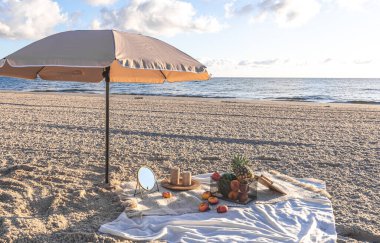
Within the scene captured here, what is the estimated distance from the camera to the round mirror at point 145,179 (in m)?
5.00

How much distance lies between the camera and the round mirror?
5.00m

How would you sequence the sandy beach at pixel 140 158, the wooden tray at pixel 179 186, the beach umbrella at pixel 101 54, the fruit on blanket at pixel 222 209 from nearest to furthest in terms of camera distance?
the beach umbrella at pixel 101 54, the sandy beach at pixel 140 158, the fruit on blanket at pixel 222 209, the wooden tray at pixel 179 186

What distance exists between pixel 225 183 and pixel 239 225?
2.74 feet

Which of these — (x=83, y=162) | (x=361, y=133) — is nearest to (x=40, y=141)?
(x=83, y=162)

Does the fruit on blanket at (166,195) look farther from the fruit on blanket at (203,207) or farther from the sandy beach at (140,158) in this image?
the sandy beach at (140,158)

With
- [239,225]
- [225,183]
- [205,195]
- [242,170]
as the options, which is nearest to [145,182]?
[205,195]

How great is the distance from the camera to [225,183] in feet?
16.4

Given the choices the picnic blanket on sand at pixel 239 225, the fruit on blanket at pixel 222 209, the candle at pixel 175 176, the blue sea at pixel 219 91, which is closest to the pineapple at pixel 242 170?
the picnic blanket on sand at pixel 239 225

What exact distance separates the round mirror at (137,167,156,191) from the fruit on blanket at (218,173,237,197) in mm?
900

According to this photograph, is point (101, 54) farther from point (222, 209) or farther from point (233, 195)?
point (233, 195)

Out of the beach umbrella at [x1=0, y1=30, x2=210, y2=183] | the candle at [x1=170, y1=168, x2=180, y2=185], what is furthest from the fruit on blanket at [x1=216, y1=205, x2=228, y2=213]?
the beach umbrella at [x1=0, y1=30, x2=210, y2=183]

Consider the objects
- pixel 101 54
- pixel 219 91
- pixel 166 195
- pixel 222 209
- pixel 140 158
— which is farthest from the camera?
pixel 219 91

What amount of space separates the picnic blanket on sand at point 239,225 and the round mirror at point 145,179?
530mm

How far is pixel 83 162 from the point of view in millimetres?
7191
